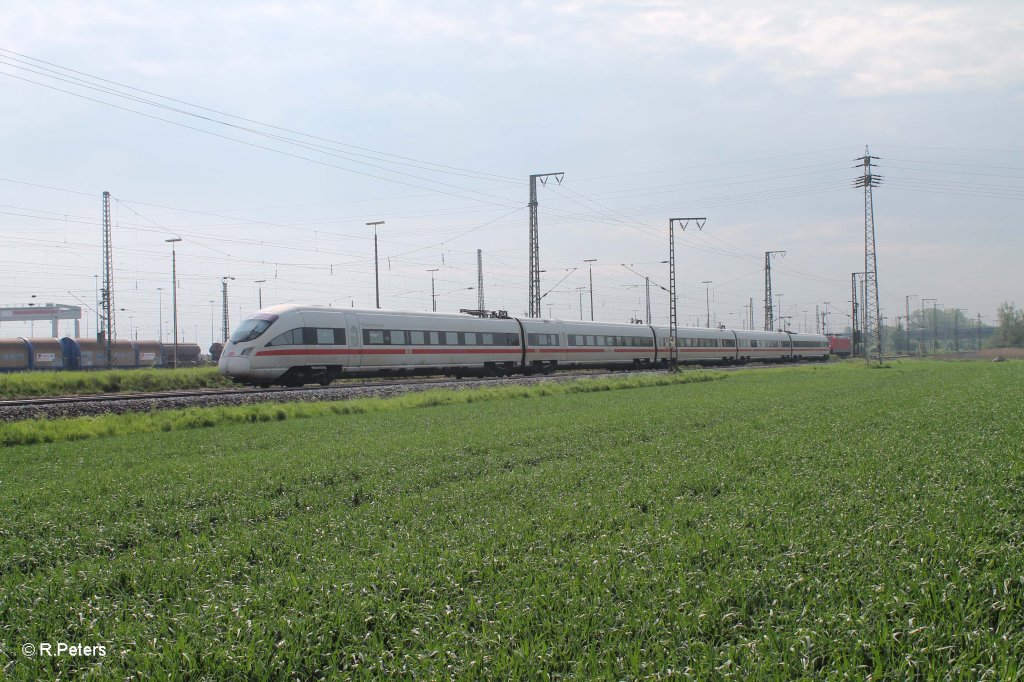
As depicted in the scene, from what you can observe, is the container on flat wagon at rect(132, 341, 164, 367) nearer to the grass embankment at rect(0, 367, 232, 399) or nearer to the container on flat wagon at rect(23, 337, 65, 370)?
the container on flat wagon at rect(23, 337, 65, 370)

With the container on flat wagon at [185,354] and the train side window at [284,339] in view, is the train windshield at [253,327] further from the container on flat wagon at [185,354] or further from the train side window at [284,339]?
the container on flat wagon at [185,354]

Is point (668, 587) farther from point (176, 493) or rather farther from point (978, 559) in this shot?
point (176, 493)

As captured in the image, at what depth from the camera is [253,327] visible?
29.5 m

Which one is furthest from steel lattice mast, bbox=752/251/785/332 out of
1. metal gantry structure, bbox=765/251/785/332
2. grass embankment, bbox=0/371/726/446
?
grass embankment, bbox=0/371/726/446

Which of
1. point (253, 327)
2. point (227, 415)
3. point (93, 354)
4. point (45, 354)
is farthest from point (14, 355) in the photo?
point (227, 415)

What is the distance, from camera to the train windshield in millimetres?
29250

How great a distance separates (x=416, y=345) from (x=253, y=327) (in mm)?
8309

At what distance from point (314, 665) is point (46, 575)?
2.88 m

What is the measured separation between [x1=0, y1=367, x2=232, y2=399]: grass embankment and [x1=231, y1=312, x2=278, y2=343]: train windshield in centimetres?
744

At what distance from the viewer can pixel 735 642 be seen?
4.05 m

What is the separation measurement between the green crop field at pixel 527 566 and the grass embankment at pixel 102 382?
22.4 metres

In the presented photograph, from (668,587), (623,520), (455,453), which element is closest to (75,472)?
(455,453)

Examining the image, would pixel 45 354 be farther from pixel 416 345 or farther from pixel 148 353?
pixel 416 345

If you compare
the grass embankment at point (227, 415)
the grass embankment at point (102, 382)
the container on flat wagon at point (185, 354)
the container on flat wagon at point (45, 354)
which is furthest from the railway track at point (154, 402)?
the container on flat wagon at point (185, 354)
